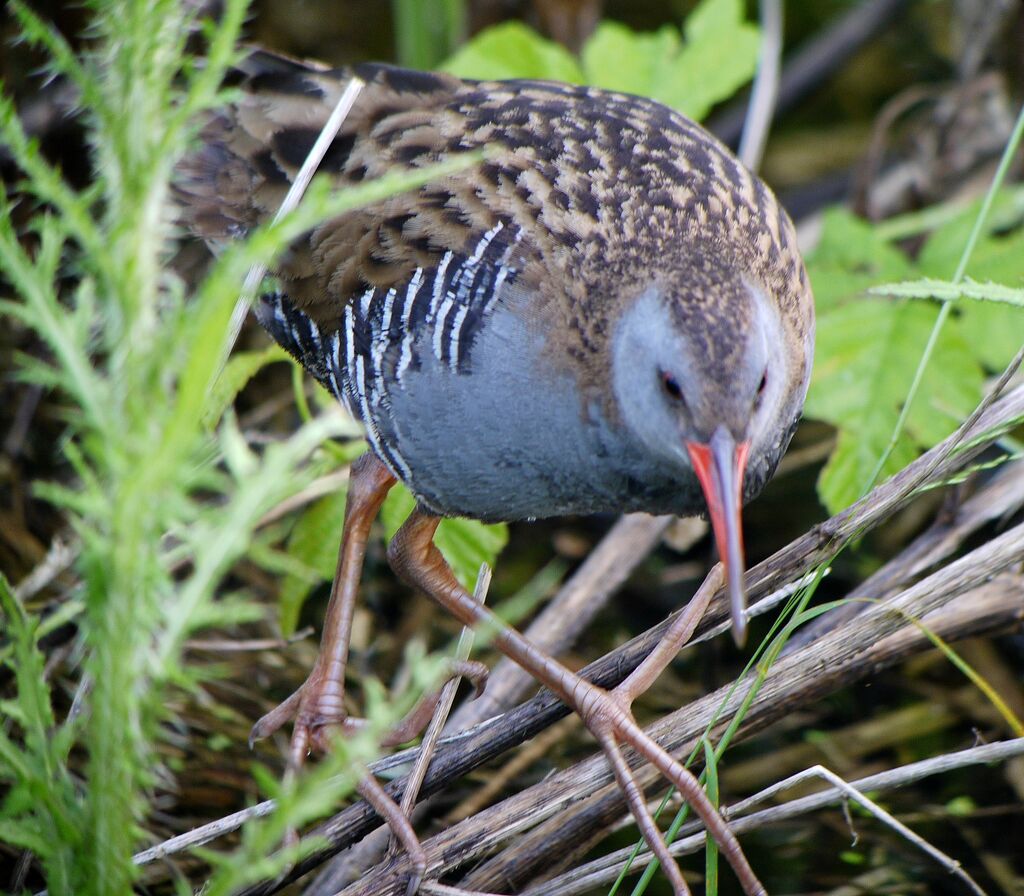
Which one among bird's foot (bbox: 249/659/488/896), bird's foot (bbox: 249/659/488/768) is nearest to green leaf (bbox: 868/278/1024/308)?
bird's foot (bbox: 249/659/488/896)

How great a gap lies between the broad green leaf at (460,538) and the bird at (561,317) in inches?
7.8

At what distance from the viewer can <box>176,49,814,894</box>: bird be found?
5.92 ft

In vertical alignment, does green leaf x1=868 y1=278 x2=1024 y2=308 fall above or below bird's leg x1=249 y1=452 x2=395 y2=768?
above

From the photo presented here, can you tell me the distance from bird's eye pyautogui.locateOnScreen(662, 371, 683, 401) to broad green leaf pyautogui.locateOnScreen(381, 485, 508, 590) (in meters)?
0.74

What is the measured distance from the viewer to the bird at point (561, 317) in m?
1.80

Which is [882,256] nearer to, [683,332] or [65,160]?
[683,332]

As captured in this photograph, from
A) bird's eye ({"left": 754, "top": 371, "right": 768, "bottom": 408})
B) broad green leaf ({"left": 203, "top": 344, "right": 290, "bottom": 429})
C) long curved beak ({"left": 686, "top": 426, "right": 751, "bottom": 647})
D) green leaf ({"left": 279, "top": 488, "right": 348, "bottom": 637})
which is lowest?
green leaf ({"left": 279, "top": 488, "right": 348, "bottom": 637})

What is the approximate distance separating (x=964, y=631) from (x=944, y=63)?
2579 millimetres

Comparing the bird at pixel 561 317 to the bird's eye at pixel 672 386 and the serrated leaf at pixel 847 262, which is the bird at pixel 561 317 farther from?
the serrated leaf at pixel 847 262

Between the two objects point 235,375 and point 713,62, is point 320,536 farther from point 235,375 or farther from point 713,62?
point 713,62

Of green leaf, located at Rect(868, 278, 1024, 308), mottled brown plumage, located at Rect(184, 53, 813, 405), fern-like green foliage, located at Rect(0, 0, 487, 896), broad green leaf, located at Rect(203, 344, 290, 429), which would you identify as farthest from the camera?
broad green leaf, located at Rect(203, 344, 290, 429)

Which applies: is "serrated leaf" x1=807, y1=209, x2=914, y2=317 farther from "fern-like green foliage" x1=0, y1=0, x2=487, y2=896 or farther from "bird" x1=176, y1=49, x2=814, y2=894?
"fern-like green foliage" x1=0, y1=0, x2=487, y2=896

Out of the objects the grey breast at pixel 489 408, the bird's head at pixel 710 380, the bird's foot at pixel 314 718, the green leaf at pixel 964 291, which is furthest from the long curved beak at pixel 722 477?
the bird's foot at pixel 314 718

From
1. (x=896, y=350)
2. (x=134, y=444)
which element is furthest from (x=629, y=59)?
(x=134, y=444)
